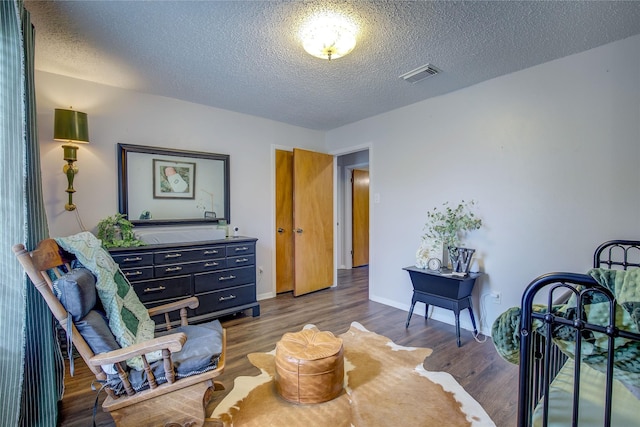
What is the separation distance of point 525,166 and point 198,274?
330cm

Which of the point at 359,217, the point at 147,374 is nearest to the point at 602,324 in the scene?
the point at 147,374

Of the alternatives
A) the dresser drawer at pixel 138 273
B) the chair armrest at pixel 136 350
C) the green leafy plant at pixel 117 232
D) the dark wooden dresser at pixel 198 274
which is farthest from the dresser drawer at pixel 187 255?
the chair armrest at pixel 136 350

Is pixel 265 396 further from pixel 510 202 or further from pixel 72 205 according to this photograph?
pixel 510 202

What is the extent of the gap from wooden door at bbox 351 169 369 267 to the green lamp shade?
15.3 feet

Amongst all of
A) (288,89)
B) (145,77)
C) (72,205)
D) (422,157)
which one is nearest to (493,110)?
(422,157)

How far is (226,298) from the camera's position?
326 cm

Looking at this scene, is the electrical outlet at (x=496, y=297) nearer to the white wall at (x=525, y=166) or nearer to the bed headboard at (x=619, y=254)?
the white wall at (x=525, y=166)

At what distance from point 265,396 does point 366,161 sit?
187 inches

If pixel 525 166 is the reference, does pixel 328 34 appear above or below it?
above

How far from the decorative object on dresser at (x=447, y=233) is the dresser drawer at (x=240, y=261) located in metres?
1.87

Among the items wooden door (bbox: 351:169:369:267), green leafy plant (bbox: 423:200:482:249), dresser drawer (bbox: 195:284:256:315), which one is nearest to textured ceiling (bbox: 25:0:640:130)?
green leafy plant (bbox: 423:200:482:249)

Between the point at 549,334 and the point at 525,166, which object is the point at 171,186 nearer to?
the point at 549,334

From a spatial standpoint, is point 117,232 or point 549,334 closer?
point 549,334

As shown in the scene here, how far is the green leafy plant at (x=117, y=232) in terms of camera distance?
2838 mm
